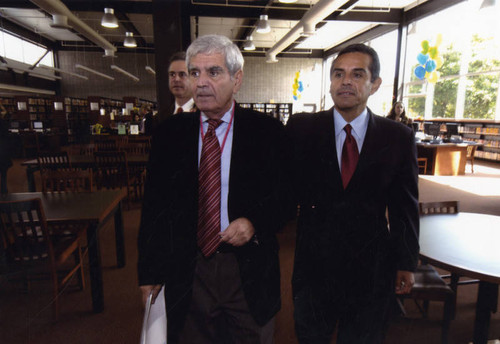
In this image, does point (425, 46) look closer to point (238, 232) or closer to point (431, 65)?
point (431, 65)

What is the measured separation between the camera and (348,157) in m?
1.30

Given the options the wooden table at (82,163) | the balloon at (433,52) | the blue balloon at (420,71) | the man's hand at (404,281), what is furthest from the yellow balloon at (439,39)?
the man's hand at (404,281)

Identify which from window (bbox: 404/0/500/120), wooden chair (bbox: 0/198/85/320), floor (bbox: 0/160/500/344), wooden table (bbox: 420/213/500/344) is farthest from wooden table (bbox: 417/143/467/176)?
wooden chair (bbox: 0/198/85/320)

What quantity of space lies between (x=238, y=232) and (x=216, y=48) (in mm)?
639

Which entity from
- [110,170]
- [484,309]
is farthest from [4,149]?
[484,309]

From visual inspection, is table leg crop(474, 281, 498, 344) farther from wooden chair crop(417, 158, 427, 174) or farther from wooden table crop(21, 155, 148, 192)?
wooden chair crop(417, 158, 427, 174)

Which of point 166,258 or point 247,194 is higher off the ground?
point 247,194

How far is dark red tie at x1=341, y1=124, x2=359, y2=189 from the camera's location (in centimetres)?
128

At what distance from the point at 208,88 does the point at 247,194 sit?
0.40m

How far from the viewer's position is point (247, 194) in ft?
3.79

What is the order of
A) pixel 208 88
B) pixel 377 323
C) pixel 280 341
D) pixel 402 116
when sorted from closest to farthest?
1. pixel 208 88
2. pixel 377 323
3. pixel 280 341
4. pixel 402 116

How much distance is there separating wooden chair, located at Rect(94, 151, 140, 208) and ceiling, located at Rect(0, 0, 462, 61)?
4.13m

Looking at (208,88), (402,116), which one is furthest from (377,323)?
(402,116)

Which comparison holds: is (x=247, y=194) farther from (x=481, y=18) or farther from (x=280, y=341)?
(x=481, y=18)
